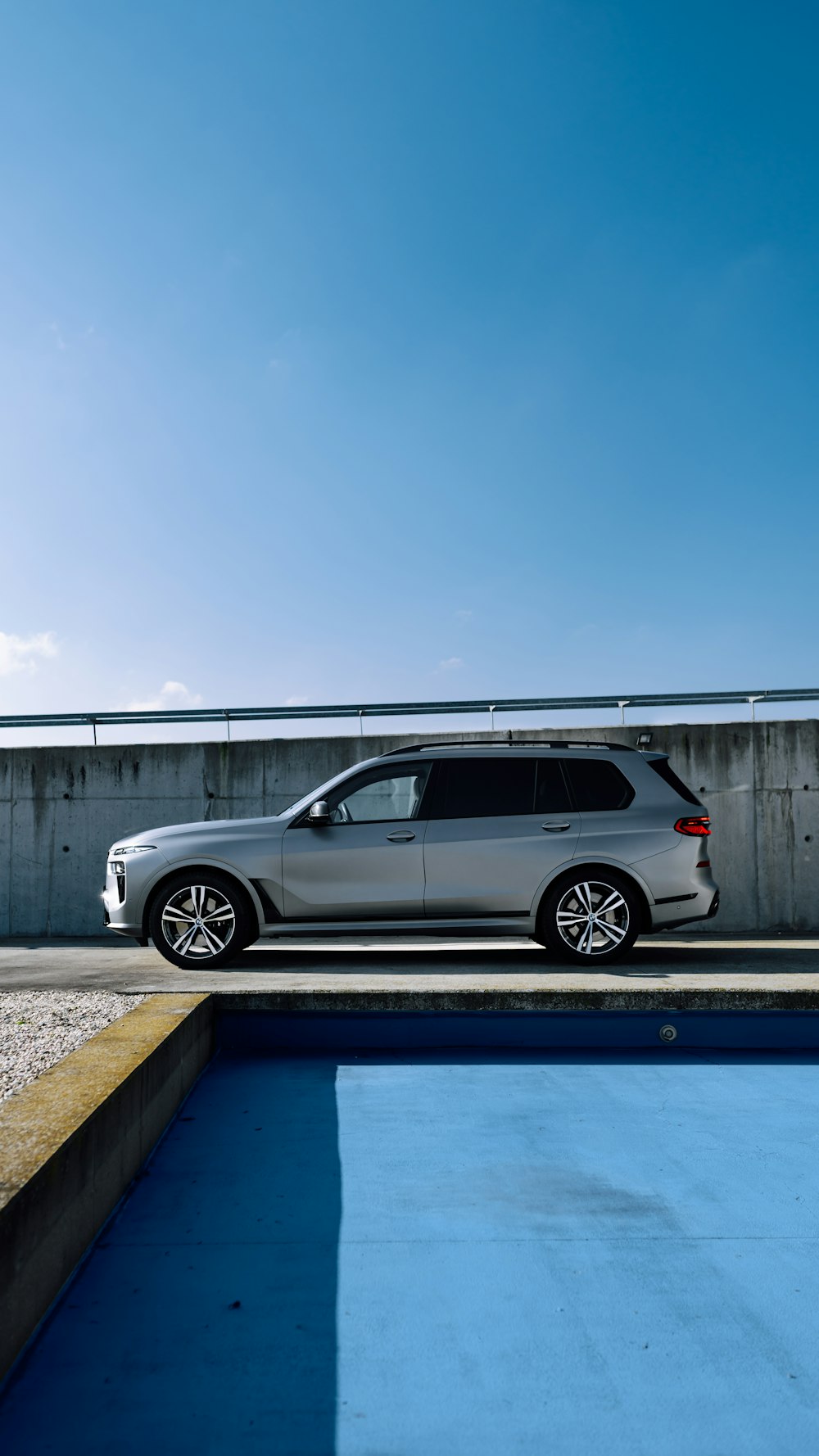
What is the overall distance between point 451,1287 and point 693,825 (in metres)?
5.19

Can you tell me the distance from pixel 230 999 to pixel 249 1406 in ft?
10.6

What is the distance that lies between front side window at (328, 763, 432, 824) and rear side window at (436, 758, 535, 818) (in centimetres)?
19

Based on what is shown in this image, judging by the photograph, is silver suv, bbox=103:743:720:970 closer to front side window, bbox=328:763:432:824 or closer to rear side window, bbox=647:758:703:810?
front side window, bbox=328:763:432:824

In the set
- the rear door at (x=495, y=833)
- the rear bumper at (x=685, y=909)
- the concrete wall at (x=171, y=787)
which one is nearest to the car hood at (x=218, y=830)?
the rear door at (x=495, y=833)

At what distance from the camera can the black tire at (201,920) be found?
7.32m

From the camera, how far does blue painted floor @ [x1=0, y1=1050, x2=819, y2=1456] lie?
86.4 inches

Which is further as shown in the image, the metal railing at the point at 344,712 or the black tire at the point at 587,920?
the metal railing at the point at 344,712

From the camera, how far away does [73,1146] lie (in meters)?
2.73

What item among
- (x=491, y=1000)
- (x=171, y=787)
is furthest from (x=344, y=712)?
(x=491, y=1000)

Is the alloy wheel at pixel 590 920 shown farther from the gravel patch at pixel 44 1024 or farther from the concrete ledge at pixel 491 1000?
the gravel patch at pixel 44 1024

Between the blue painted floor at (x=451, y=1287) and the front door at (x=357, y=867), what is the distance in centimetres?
272

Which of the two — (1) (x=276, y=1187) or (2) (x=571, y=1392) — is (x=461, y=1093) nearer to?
(1) (x=276, y=1187)

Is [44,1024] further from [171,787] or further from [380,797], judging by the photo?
[171,787]

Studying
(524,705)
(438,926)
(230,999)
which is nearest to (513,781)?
(438,926)
